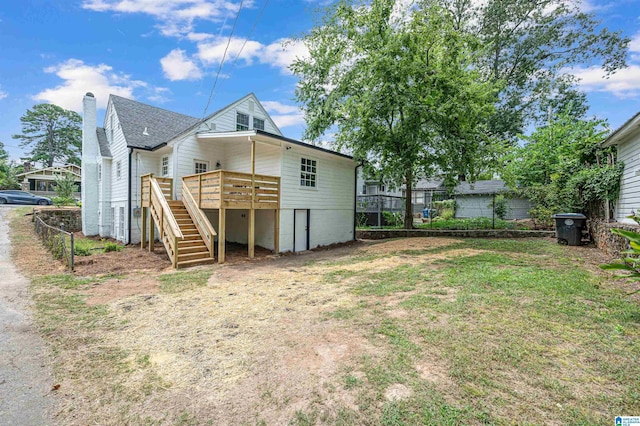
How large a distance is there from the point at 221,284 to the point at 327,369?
15.1 feet

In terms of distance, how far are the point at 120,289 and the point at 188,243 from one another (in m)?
3.26

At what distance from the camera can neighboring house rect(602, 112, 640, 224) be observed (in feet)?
26.1

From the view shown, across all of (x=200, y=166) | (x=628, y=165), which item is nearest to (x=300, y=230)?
(x=200, y=166)

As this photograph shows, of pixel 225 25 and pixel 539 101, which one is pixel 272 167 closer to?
pixel 225 25

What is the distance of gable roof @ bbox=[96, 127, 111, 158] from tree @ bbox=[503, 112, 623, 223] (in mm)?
20999

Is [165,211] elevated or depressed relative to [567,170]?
depressed

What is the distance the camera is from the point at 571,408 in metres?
2.33

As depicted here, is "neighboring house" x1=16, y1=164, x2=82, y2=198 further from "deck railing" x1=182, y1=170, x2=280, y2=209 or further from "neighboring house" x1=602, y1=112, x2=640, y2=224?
"neighboring house" x1=602, y1=112, x2=640, y2=224

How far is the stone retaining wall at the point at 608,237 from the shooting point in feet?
23.1

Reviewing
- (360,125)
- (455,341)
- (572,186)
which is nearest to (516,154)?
(572,186)

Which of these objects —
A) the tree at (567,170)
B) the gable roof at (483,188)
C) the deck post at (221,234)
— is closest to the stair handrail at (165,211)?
the deck post at (221,234)

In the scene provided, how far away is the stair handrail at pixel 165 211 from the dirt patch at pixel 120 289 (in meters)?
1.83

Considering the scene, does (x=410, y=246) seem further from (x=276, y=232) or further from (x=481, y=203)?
(x=481, y=203)

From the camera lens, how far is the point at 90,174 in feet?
52.5
